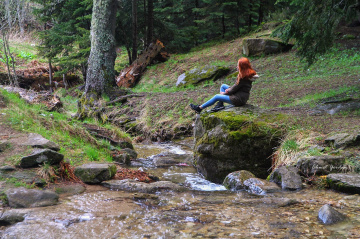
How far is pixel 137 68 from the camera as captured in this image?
19.2m

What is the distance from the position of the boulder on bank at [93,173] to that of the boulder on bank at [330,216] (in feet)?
10.9

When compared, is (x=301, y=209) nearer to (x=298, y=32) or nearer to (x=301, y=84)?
(x=298, y=32)

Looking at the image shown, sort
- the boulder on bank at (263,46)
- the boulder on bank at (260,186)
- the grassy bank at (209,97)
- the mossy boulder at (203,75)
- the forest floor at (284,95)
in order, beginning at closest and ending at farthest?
1. the boulder on bank at (260,186)
2. the grassy bank at (209,97)
3. the forest floor at (284,95)
4. the mossy boulder at (203,75)
5. the boulder on bank at (263,46)

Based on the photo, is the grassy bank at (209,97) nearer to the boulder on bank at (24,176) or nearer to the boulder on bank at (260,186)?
the boulder on bank at (24,176)

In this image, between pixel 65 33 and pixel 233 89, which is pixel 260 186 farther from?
pixel 65 33

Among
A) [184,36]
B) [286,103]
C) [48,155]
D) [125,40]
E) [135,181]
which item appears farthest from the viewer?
[184,36]

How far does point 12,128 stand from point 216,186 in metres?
4.21

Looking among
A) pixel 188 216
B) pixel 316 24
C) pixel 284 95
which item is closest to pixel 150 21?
pixel 284 95

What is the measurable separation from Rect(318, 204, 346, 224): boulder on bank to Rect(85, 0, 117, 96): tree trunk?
950 cm

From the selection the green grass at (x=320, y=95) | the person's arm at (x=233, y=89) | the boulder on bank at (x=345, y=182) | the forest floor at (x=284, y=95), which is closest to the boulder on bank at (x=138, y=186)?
the boulder on bank at (x=345, y=182)

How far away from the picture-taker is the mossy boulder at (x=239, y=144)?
18.9 ft

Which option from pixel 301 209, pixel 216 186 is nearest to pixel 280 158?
pixel 216 186

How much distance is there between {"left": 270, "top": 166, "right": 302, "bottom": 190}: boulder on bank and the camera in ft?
15.5

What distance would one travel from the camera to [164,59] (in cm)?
2095
